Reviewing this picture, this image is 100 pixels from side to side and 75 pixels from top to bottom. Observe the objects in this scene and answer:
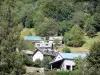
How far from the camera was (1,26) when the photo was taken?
1149cm

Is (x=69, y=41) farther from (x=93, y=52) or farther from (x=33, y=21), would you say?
(x=93, y=52)

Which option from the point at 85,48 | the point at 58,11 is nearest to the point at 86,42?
the point at 85,48

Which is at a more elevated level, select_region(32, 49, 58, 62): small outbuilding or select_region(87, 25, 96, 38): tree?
select_region(87, 25, 96, 38): tree

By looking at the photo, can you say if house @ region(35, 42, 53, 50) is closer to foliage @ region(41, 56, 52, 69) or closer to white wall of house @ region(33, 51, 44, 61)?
white wall of house @ region(33, 51, 44, 61)

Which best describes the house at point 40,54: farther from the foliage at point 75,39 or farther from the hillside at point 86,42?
the foliage at point 75,39

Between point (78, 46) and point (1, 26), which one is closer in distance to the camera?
point (1, 26)

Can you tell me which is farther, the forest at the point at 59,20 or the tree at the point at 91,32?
the tree at the point at 91,32

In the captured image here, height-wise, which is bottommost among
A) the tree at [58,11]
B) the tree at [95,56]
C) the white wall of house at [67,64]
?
the white wall of house at [67,64]

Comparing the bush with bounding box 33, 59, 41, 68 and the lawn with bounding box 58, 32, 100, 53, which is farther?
the lawn with bounding box 58, 32, 100, 53

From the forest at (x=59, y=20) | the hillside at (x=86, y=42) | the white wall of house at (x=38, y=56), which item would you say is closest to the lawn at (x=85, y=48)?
the hillside at (x=86, y=42)

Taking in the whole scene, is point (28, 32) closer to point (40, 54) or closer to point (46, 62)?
point (40, 54)

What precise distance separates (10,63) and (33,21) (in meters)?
31.2

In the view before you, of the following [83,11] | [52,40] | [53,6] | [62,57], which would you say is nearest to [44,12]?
[53,6]

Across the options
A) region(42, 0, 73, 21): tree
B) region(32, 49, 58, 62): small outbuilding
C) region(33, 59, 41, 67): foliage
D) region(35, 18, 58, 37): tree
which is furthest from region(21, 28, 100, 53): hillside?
region(33, 59, 41, 67): foliage
